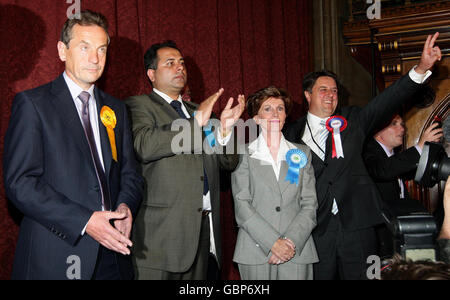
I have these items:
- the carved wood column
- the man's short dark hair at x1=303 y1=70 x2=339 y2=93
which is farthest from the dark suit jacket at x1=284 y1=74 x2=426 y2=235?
the carved wood column

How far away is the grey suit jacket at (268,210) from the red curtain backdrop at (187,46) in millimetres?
777

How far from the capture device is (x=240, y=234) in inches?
98.4

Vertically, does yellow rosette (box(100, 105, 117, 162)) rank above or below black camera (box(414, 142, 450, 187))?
above

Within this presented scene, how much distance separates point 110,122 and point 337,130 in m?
1.42

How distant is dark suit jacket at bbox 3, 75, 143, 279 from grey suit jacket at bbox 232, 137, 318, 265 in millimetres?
853

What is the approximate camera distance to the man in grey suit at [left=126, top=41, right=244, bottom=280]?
2.13 metres

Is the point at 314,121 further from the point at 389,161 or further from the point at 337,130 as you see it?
the point at 389,161

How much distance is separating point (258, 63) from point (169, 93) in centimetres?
155

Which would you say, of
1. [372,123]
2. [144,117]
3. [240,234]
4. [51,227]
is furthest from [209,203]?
[372,123]

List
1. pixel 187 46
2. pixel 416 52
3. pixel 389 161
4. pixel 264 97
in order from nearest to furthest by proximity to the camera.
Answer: pixel 264 97
pixel 389 161
pixel 187 46
pixel 416 52

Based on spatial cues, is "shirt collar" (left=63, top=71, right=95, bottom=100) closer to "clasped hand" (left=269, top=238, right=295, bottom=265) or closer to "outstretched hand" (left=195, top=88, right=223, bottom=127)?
"outstretched hand" (left=195, top=88, right=223, bottom=127)

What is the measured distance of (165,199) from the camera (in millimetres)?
2201

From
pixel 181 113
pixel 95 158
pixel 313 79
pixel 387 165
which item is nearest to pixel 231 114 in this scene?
pixel 181 113

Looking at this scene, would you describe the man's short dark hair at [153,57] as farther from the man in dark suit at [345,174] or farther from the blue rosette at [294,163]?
the man in dark suit at [345,174]
